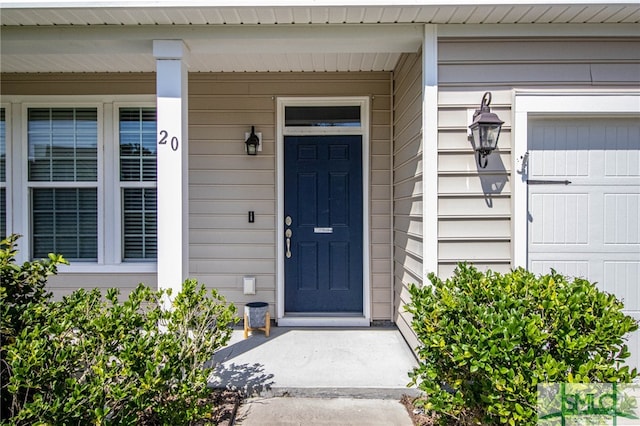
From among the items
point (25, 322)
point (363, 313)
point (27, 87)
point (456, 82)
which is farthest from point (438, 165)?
point (27, 87)

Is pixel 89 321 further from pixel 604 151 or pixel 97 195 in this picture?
pixel 604 151

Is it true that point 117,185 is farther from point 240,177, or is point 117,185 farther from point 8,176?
point 240,177

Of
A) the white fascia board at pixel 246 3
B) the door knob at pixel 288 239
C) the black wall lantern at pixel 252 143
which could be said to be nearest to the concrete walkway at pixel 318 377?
the door knob at pixel 288 239

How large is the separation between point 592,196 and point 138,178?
385 centimetres

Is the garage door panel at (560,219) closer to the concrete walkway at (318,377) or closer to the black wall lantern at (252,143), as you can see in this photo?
the concrete walkway at (318,377)

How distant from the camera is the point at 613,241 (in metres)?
2.87

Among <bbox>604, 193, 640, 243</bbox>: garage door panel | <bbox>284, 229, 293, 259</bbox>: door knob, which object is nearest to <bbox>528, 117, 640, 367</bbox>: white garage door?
<bbox>604, 193, 640, 243</bbox>: garage door panel

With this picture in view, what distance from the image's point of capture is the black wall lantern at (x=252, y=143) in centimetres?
386

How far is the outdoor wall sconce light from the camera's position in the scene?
386cm

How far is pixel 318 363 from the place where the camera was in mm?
3031

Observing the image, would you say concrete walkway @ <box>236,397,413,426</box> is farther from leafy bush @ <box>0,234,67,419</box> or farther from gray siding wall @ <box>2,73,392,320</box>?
gray siding wall @ <box>2,73,392,320</box>

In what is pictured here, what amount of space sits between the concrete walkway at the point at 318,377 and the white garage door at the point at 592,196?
139 cm

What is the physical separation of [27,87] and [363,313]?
3904 millimetres

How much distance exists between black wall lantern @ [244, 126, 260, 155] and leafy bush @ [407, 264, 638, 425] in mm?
2272
